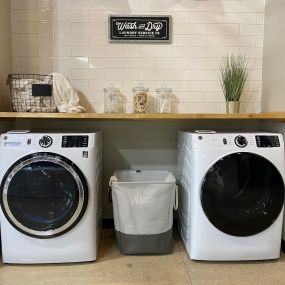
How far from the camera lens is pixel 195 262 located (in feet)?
6.64

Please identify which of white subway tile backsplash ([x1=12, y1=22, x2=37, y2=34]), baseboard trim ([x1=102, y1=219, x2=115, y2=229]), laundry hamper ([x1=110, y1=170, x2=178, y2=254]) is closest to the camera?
laundry hamper ([x1=110, y1=170, x2=178, y2=254])

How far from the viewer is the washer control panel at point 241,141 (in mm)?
1951

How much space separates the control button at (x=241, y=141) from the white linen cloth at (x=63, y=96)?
3.73 feet

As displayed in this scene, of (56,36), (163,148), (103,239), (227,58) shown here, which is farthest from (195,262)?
(56,36)

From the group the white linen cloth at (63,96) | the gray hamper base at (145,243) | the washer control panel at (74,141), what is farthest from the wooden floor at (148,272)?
the white linen cloth at (63,96)

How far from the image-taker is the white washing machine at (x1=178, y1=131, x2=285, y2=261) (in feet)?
6.37

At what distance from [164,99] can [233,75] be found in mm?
586

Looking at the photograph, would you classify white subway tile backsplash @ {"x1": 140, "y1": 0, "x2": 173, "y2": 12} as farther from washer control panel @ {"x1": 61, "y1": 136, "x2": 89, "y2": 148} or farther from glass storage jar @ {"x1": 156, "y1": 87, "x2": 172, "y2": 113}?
washer control panel @ {"x1": 61, "y1": 136, "x2": 89, "y2": 148}

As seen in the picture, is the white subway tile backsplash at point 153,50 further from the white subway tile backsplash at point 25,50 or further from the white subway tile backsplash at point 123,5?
the white subway tile backsplash at point 25,50

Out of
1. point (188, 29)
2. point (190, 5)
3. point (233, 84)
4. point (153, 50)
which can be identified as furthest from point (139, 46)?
point (233, 84)

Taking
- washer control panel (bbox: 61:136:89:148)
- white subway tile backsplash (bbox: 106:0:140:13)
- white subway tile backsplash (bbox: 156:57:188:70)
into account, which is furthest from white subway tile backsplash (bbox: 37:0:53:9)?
washer control panel (bbox: 61:136:89:148)

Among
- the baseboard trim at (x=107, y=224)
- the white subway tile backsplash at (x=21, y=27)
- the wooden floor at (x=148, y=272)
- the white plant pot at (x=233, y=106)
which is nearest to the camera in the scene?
the wooden floor at (x=148, y=272)

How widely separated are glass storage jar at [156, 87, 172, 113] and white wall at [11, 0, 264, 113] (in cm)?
9

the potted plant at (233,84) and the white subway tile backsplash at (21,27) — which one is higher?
the white subway tile backsplash at (21,27)
